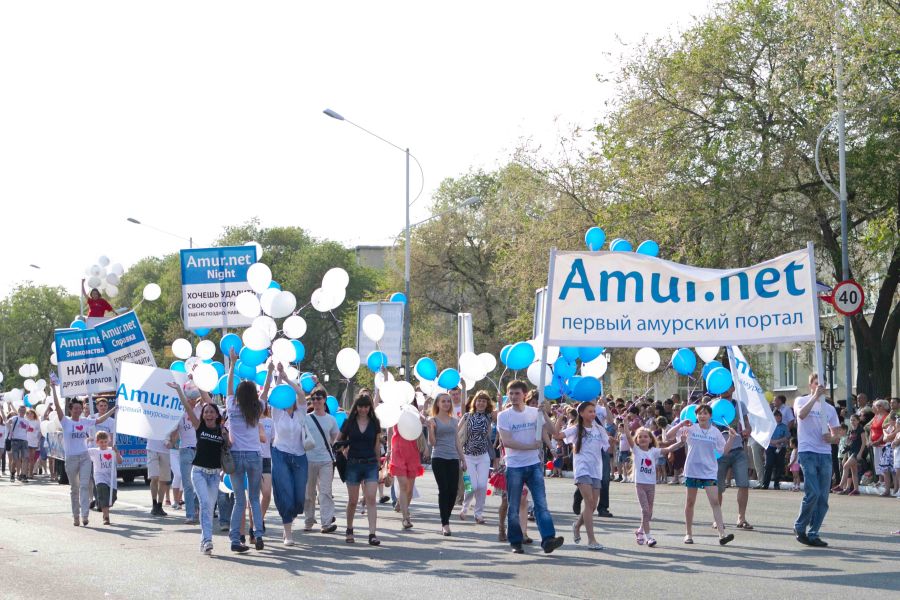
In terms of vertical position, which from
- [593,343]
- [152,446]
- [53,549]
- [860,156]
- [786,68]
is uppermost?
[786,68]

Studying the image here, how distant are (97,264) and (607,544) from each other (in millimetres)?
17313

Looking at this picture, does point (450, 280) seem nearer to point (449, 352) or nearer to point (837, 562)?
point (449, 352)

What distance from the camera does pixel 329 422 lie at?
15.7m

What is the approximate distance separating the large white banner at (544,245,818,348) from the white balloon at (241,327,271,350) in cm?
400

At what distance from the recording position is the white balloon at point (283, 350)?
15.2 m

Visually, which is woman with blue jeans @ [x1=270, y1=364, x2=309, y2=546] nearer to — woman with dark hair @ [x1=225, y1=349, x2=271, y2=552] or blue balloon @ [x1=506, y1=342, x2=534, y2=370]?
woman with dark hair @ [x1=225, y1=349, x2=271, y2=552]

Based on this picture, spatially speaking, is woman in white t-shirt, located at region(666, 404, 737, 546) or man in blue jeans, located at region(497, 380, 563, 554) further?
woman in white t-shirt, located at region(666, 404, 737, 546)

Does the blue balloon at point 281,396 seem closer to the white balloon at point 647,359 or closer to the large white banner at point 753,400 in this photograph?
the large white banner at point 753,400

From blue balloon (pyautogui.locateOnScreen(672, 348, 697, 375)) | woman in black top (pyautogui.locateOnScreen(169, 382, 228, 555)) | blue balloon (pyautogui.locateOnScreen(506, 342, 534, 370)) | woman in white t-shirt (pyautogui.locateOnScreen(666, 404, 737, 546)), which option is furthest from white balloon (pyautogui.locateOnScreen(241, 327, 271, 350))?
blue balloon (pyautogui.locateOnScreen(672, 348, 697, 375))

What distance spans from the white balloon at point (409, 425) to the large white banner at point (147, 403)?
10.4 ft

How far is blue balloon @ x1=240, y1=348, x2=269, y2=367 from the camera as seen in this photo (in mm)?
15297

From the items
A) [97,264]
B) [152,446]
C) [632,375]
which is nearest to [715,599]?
[152,446]

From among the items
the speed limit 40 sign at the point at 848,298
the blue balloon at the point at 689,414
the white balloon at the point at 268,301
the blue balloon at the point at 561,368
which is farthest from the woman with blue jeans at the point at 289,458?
the speed limit 40 sign at the point at 848,298

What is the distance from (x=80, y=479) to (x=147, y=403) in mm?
1709
